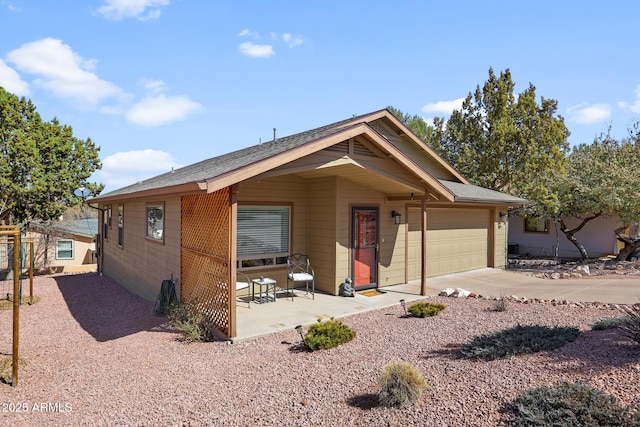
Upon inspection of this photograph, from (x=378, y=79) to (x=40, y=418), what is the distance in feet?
45.7

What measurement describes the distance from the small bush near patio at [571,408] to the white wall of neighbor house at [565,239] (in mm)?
17377

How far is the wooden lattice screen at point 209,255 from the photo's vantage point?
6.31 metres

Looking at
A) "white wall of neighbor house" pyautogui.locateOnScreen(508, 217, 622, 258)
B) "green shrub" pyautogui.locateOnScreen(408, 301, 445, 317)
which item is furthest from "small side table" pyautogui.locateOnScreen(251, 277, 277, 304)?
"white wall of neighbor house" pyautogui.locateOnScreen(508, 217, 622, 258)

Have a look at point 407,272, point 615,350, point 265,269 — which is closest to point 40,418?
point 265,269

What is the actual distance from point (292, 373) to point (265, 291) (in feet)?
14.1

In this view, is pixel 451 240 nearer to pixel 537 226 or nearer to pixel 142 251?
pixel 142 251

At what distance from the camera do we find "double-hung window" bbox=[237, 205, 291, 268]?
345 inches

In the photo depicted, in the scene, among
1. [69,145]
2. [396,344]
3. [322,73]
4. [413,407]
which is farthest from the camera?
[69,145]

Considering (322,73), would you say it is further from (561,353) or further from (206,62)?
(561,353)

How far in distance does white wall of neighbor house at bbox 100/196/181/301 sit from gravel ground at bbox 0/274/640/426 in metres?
1.81

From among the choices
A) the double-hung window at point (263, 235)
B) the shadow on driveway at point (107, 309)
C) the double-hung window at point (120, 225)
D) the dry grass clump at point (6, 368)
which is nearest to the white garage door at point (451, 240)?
the double-hung window at point (263, 235)

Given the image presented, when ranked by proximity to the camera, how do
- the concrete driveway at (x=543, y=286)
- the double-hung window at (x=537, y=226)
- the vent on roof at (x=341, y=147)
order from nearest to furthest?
the vent on roof at (x=341, y=147), the concrete driveway at (x=543, y=286), the double-hung window at (x=537, y=226)

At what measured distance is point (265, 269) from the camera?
9.16m

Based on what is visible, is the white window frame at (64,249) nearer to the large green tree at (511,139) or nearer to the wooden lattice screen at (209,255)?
the wooden lattice screen at (209,255)
